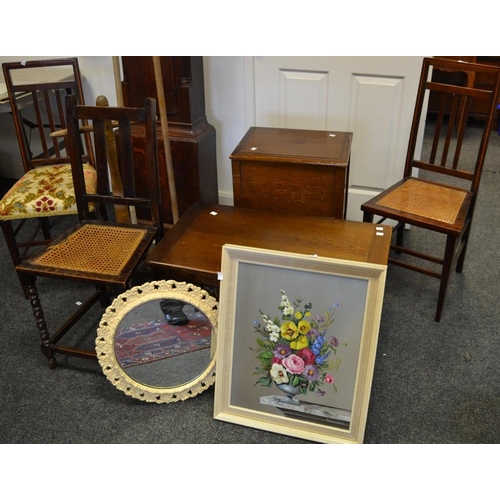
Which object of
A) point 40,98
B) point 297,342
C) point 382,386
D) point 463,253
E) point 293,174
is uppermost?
point 40,98

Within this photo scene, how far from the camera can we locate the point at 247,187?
226 centimetres

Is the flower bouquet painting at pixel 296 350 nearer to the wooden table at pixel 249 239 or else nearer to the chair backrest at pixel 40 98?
the wooden table at pixel 249 239

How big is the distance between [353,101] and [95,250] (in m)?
1.37

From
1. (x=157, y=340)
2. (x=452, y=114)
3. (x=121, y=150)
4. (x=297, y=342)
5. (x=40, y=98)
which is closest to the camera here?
(x=297, y=342)

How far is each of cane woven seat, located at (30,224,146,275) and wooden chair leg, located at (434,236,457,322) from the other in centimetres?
111

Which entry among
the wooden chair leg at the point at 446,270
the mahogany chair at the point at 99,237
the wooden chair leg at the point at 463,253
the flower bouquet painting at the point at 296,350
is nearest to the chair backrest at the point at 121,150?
the mahogany chair at the point at 99,237

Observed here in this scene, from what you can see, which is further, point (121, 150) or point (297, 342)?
point (121, 150)

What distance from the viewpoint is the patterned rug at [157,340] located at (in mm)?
1817

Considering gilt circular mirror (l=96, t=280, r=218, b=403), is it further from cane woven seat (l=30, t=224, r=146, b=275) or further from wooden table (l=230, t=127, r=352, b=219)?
wooden table (l=230, t=127, r=352, b=219)

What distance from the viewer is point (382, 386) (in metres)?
1.92

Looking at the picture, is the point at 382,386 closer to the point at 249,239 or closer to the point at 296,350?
the point at 296,350

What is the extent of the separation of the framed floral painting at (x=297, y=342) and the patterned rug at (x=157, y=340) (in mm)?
125

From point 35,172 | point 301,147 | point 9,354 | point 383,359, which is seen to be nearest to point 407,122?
point 301,147

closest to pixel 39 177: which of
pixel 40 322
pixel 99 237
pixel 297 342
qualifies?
pixel 99 237
